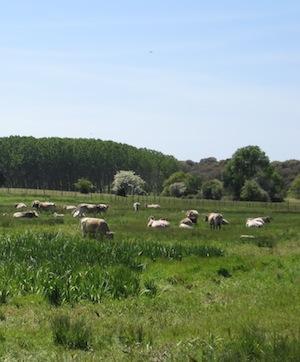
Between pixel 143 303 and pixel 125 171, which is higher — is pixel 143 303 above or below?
below

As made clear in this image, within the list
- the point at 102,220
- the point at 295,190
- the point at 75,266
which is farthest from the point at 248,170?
the point at 75,266

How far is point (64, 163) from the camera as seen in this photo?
162 m

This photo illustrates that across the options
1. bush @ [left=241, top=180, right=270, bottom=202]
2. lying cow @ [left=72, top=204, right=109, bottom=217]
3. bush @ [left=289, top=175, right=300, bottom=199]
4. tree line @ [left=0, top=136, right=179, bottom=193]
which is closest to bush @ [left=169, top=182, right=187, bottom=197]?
bush @ [left=241, top=180, right=270, bottom=202]

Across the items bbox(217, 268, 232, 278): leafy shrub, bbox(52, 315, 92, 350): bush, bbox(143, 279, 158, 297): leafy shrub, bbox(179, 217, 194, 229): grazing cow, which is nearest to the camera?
bbox(52, 315, 92, 350): bush

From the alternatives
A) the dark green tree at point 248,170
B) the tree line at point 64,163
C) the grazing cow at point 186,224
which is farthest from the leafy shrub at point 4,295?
the tree line at point 64,163

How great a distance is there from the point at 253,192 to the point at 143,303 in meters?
107

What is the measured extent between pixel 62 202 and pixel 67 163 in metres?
87.1

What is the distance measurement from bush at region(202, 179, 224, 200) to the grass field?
101 m

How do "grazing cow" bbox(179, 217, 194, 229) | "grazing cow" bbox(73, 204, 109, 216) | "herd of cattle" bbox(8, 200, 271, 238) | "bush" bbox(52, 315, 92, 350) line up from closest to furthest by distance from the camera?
"bush" bbox(52, 315, 92, 350) → "herd of cattle" bbox(8, 200, 271, 238) → "grazing cow" bbox(179, 217, 194, 229) → "grazing cow" bbox(73, 204, 109, 216)

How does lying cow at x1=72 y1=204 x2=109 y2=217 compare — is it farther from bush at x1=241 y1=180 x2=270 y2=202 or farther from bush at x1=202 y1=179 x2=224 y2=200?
bush at x1=202 y1=179 x2=224 y2=200

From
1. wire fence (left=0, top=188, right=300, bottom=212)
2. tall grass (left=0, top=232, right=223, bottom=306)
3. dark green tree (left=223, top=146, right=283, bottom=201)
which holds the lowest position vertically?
wire fence (left=0, top=188, right=300, bottom=212)

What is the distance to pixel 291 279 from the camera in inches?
761

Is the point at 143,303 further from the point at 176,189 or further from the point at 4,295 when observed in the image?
the point at 176,189

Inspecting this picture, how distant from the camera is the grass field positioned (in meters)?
10.3
